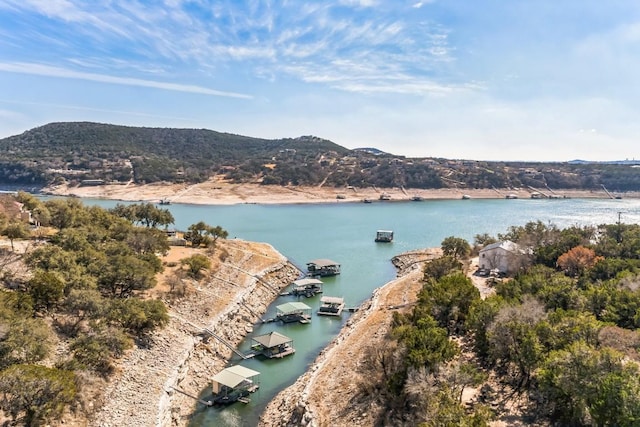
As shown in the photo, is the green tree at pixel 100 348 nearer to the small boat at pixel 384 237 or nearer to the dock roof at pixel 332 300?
the dock roof at pixel 332 300

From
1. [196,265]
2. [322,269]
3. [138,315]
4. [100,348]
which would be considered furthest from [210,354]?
[322,269]

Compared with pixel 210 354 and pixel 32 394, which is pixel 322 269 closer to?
pixel 210 354

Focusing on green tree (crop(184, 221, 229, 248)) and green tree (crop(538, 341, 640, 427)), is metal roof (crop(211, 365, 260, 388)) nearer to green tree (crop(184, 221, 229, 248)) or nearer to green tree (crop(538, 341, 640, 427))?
green tree (crop(538, 341, 640, 427))

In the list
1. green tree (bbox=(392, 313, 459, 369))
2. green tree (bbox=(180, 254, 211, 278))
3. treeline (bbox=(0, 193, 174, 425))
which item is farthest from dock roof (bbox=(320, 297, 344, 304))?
green tree (bbox=(392, 313, 459, 369))

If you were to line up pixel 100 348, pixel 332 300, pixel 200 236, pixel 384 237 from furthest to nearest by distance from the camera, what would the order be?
pixel 384 237, pixel 200 236, pixel 332 300, pixel 100 348

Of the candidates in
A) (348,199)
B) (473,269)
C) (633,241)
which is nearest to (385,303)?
(473,269)

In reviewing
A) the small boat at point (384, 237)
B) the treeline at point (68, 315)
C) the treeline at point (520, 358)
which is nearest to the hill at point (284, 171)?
the small boat at point (384, 237)

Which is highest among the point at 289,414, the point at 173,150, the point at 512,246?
the point at 173,150

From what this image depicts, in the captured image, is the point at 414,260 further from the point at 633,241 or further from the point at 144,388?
the point at 144,388
